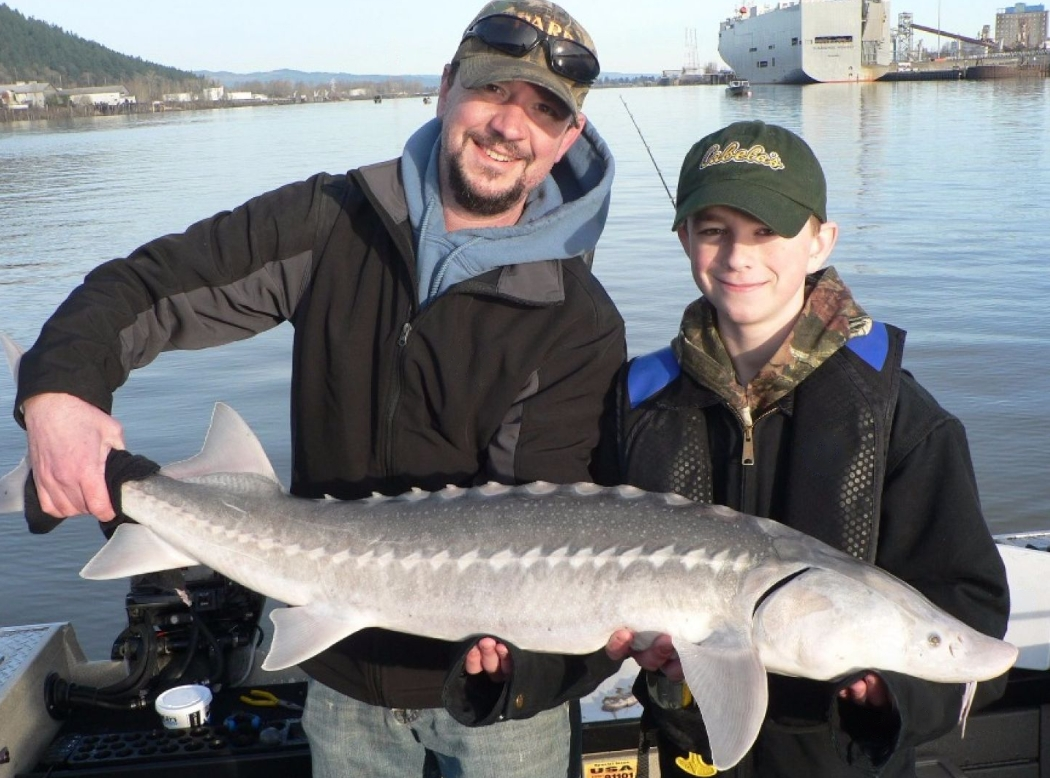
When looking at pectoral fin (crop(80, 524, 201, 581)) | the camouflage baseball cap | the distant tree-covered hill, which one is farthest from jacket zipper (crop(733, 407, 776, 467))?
the distant tree-covered hill

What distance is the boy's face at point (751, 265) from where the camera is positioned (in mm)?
2137

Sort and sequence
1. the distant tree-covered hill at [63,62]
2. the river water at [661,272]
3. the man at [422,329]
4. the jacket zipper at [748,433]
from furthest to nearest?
1. the distant tree-covered hill at [63,62]
2. the river water at [661,272]
3. the man at [422,329]
4. the jacket zipper at [748,433]

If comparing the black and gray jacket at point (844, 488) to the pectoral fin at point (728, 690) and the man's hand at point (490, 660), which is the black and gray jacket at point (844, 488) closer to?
the pectoral fin at point (728, 690)

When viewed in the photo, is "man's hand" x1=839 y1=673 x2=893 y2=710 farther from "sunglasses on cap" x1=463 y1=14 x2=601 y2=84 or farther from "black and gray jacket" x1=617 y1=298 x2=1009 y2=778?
"sunglasses on cap" x1=463 y1=14 x2=601 y2=84

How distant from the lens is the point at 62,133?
55969 mm

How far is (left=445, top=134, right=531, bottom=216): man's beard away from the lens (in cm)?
242

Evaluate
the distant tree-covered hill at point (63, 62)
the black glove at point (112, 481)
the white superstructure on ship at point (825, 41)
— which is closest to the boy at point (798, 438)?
the black glove at point (112, 481)

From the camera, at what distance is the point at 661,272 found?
40.4ft

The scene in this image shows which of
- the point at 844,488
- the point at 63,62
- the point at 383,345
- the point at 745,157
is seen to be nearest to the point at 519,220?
the point at 383,345

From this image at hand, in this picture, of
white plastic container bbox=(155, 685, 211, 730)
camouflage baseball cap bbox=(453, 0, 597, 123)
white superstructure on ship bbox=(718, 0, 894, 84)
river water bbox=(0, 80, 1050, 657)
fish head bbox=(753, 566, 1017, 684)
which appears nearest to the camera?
fish head bbox=(753, 566, 1017, 684)

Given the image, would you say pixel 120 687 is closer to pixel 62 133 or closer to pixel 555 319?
pixel 555 319

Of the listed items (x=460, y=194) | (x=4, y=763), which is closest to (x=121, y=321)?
(x=460, y=194)

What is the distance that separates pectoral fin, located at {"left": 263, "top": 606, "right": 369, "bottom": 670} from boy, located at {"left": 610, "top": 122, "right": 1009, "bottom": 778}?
650 millimetres

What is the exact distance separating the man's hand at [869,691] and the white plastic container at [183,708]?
1.74 m
